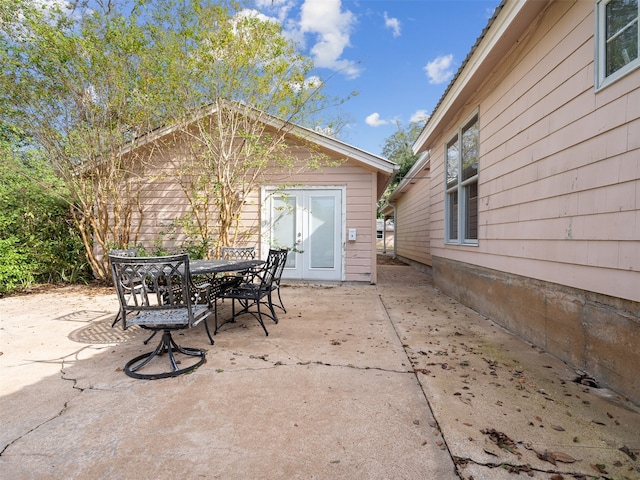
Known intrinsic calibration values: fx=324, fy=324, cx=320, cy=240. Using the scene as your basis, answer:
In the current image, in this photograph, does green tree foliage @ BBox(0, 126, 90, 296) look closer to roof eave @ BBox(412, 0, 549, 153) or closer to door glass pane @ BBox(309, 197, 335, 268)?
door glass pane @ BBox(309, 197, 335, 268)

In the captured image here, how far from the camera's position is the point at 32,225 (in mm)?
6289

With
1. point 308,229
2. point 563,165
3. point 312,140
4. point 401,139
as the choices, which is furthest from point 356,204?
point 401,139

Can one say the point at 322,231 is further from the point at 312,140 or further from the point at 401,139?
the point at 401,139

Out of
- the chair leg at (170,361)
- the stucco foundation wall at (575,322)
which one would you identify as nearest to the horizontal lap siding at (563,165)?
the stucco foundation wall at (575,322)

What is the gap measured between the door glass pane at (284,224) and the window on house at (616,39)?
5.42 meters

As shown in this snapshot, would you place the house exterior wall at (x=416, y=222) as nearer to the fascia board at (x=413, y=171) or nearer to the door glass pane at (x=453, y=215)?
the fascia board at (x=413, y=171)

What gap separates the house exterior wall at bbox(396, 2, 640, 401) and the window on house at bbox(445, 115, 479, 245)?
52cm

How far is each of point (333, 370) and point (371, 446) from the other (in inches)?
38.2

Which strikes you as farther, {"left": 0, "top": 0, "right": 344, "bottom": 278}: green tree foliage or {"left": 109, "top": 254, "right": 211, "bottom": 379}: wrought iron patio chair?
{"left": 0, "top": 0, "right": 344, "bottom": 278}: green tree foliage

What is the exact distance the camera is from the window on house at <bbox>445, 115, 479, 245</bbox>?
16.5ft

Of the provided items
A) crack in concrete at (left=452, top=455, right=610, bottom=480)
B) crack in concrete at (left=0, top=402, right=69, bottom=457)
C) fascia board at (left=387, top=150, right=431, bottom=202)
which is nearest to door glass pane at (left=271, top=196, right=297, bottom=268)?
fascia board at (left=387, top=150, right=431, bottom=202)

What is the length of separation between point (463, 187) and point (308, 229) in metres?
3.20

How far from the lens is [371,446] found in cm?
166

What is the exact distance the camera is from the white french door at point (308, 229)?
23.1 ft
